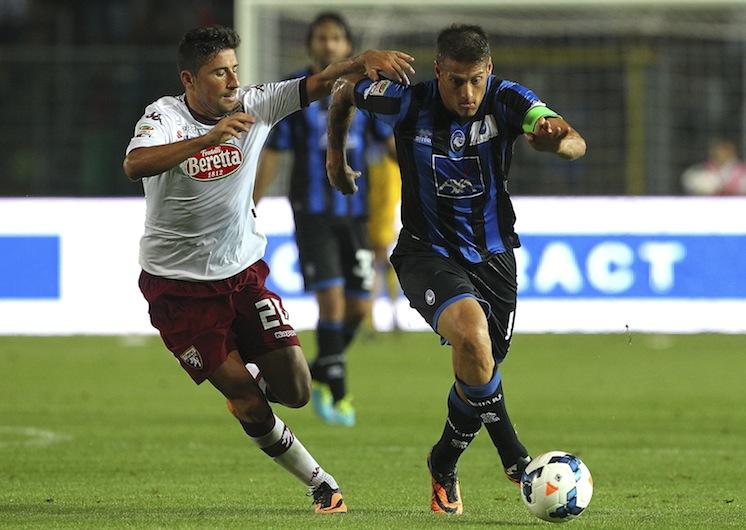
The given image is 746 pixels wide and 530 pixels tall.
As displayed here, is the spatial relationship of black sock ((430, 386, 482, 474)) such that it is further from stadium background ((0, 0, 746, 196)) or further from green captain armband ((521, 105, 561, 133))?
stadium background ((0, 0, 746, 196))

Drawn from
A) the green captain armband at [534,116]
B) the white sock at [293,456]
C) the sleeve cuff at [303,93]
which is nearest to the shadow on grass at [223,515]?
the white sock at [293,456]

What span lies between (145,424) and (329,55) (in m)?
2.62

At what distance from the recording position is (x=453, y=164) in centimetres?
678

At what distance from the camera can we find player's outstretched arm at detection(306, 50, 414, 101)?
669 cm

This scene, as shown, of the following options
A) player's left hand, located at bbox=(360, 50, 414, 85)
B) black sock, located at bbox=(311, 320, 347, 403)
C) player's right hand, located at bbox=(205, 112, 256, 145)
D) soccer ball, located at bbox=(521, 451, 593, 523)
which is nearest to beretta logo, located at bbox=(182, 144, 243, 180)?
player's right hand, located at bbox=(205, 112, 256, 145)

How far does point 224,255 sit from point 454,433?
1242mm

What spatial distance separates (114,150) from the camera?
20391 mm

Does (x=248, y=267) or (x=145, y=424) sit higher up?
(x=248, y=267)

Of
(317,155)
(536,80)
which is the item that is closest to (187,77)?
(317,155)

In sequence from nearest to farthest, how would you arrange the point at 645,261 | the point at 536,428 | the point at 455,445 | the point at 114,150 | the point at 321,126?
the point at 455,445 < the point at 536,428 < the point at 321,126 < the point at 645,261 < the point at 114,150

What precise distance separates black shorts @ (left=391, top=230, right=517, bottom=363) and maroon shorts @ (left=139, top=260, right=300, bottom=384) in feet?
1.95

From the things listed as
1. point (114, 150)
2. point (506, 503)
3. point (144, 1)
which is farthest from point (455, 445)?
point (144, 1)

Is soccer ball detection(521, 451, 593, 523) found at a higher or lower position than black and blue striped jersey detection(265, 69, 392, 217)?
lower

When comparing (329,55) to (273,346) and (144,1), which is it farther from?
(144,1)
